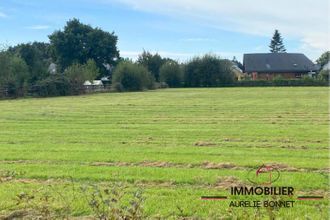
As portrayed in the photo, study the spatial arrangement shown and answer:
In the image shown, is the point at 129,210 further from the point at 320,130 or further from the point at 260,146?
the point at 320,130

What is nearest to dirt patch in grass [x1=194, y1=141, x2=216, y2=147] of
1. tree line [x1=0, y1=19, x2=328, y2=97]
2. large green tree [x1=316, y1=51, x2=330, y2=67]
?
tree line [x1=0, y1=19, x2=328, y2=97]

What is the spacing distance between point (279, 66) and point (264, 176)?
3434 inches

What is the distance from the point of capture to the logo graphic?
650 cm

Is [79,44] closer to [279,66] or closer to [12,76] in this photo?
[12,76]

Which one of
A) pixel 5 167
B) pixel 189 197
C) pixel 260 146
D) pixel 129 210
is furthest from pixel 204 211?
pixel 260 146

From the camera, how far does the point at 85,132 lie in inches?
535

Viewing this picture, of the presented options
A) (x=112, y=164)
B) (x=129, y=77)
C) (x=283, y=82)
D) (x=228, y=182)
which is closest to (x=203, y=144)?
(x=112, y=164)

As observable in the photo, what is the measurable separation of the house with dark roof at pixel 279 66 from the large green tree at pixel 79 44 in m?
35.1

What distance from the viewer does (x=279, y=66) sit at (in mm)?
90000

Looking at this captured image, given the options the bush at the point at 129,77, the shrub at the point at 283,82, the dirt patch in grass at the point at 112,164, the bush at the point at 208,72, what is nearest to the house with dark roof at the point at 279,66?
the shrub at the point at 283,82

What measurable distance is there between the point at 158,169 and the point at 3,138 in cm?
681

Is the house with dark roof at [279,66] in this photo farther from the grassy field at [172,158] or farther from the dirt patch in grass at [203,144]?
the dirt patch in grass at [203,144]

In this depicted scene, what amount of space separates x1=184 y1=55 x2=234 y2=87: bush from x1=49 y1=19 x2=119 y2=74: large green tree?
14843mm

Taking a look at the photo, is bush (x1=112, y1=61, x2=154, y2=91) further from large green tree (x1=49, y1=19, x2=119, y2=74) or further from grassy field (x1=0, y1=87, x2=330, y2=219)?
grassy field (x1=0, y1=87, x2=330, y2=219)
